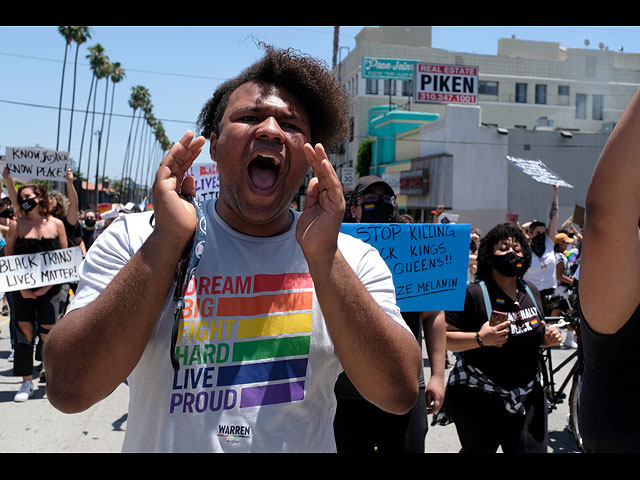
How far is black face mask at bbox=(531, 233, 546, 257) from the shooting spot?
348 inches

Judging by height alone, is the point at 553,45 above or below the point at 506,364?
above

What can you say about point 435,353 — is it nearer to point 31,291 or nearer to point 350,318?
point 350,318

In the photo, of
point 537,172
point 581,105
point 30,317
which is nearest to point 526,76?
point 581,105

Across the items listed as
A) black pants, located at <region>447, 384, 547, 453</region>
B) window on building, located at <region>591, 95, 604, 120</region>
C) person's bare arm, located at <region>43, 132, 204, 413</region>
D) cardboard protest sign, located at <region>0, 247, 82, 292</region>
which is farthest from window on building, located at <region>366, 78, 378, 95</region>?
person's bare arm, located at <region>43, 132, 204, 413</region>

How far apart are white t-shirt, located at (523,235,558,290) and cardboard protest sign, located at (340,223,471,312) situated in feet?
16.5

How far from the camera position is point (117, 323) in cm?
158

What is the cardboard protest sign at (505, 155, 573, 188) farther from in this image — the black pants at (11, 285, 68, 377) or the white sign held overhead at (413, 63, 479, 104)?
the white sign held overhead at (413, 63, 479, 104)

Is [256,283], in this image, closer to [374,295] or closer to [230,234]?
[230,234]

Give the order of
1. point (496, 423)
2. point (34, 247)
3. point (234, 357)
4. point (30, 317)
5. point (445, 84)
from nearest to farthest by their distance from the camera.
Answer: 1. point (234, 357)
2. point (496, 423)
3. point (30, 317)
4. point (34, 247)
5. point (445, 84)

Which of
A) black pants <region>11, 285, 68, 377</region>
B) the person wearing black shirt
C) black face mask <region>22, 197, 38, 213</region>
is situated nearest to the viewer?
the person wearing black shirt

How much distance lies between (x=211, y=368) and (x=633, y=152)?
1.21 metres

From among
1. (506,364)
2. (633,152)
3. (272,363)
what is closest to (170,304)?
(272,363)

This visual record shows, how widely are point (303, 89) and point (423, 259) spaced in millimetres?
2094
